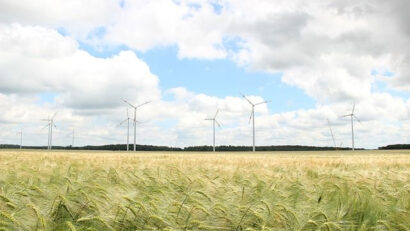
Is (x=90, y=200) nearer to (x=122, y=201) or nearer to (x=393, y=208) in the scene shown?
(x=122, y=201)

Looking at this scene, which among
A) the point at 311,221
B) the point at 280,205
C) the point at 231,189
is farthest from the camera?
the point at 231,189

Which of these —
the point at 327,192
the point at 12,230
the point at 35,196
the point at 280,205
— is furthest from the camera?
the point at 327,192

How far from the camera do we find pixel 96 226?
13.4 feet

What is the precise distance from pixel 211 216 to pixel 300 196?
2.29 meters

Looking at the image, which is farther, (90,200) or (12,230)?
(90,200)

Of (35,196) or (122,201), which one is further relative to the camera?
(35,196)

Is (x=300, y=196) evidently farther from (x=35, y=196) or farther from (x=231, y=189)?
(x=35, y=196)

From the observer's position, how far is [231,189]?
5770 millimetres

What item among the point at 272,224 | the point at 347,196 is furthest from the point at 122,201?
the point at 347,196

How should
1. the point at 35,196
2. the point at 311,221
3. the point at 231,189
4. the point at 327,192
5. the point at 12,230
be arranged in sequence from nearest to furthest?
1. the point at 12,230
2. the point at 311,221
3. the point at 35,196
4. the point at 231,189
5. the point at 327,192

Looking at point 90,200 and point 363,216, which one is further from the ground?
point 90,200

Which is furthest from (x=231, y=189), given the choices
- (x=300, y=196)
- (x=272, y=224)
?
(x=272, y=224)

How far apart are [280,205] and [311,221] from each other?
1.43 ft

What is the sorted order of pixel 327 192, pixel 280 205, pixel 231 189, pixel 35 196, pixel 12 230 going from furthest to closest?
pixel 327 192 → pixel 231 189 → pixel 35 196 → pixel 280 205 → pixel 12 230
